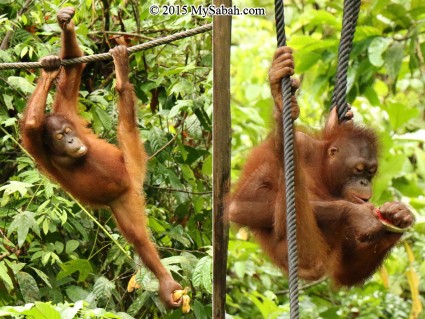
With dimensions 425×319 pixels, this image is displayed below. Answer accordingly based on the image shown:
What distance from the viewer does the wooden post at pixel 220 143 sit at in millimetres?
3025

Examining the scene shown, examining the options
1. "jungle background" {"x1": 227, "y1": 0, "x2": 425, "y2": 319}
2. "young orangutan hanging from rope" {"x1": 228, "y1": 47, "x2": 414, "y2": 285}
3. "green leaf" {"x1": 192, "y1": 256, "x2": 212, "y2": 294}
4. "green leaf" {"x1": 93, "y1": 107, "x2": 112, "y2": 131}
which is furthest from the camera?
"jungle background" {"x1": 227, "y1": 0, "x2": 425, "y2": 319}

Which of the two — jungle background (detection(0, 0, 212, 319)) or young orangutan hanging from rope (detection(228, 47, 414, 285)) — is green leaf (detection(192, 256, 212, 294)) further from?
young orangutan hanging from rope (detection(228, 47, 414, 285))

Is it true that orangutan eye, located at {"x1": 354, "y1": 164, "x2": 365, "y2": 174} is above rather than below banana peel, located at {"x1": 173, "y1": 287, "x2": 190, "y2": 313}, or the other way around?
above

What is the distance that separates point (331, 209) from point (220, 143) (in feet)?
1.70

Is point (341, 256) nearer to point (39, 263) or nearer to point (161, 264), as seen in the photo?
point (161, 264)

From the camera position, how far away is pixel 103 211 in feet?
15.5

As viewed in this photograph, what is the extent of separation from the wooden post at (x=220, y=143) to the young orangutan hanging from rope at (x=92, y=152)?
81 cm

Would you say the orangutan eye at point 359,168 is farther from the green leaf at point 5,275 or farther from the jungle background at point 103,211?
the green leaf at point 5,275

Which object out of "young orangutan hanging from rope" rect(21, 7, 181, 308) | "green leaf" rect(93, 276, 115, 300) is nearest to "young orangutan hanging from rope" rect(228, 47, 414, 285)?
"young orangutan hanging from rope" rect(21, 7, 181, 308)

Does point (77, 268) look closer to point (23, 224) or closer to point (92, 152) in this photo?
point (23, 224)

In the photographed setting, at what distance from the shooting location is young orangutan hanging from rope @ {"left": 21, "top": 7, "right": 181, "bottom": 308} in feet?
13.1

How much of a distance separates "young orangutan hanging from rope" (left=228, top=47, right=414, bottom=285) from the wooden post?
174 mm

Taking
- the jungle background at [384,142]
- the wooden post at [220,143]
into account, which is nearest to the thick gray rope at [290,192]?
the wooden post at [220,143]

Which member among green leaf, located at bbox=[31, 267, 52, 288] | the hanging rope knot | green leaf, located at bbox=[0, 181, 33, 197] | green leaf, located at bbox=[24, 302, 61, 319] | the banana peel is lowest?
the banana peel
